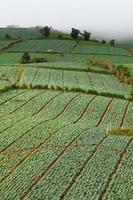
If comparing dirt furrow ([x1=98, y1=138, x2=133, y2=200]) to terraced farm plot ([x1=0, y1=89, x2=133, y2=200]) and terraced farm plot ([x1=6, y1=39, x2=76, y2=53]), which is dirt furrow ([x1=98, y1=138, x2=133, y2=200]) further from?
terraced farm plot ([x1=6, y1=39, x2=76, y2=53])

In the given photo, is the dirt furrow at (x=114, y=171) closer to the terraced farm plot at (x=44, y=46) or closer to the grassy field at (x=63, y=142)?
the grassy field at (x=63, y=142)

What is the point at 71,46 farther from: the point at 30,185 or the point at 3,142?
the point at 30,185

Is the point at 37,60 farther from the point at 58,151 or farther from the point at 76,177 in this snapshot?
the point at 76,177

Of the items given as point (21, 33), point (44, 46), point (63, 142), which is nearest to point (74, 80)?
point (63, 142)

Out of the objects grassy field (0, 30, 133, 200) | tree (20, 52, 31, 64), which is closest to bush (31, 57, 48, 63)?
tree (20, 52, 31, 64)

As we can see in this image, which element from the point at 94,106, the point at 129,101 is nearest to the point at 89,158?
the point at 94,106
